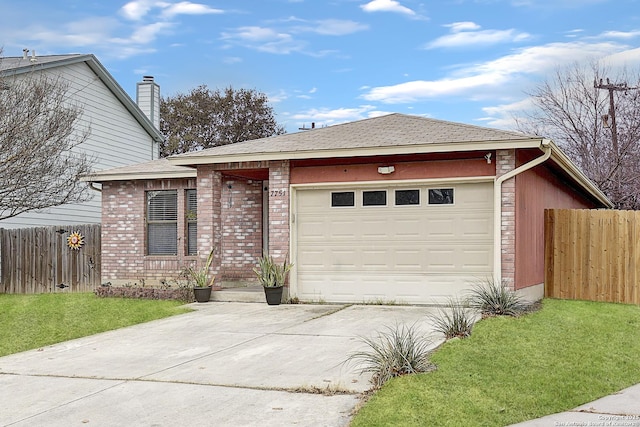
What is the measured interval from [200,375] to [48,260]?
12.1 meters

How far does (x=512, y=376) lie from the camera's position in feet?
23.3

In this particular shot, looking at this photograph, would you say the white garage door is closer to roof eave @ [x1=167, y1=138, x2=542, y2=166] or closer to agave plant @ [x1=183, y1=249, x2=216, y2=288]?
roof eave @ [x1=167, y1=138, x2=542, y2=166]

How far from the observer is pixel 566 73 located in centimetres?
3400

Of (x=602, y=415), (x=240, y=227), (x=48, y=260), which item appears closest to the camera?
(x=602, y=415)

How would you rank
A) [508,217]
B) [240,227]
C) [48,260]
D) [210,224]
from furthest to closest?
[48,260]
[240,227]
[210,224]
[508,217]

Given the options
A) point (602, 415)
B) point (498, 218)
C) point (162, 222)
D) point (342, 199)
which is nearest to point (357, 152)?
point (342, 199)

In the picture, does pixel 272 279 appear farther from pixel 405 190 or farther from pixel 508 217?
pixel 508 217

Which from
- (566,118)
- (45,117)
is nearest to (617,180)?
(566,118)

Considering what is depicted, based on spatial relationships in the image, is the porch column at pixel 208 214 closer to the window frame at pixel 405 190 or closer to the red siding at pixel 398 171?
the red siding at pixel 398 171

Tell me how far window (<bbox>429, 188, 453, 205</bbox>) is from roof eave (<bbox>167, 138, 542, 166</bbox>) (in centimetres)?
89

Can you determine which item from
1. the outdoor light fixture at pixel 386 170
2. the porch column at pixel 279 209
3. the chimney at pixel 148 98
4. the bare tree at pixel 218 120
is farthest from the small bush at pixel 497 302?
the bare tree at pixel 218 120

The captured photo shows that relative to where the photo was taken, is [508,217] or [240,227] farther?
[240,227]

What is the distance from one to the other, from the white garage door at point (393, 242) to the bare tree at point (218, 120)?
96.1 feet

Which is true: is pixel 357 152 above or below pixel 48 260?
above
